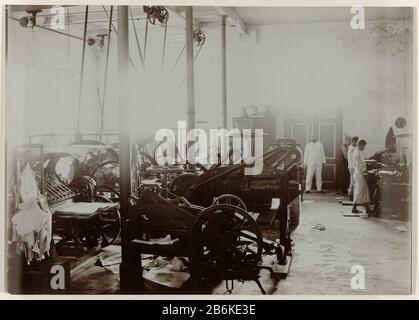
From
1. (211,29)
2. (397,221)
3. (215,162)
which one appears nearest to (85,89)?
(215,162)

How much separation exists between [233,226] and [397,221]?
113 cm

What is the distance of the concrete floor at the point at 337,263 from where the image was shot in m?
2.83

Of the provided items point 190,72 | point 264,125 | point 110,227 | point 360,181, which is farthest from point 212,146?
point 110,227

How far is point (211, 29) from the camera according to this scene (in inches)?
155

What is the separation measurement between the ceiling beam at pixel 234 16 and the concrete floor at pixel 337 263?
1.49m

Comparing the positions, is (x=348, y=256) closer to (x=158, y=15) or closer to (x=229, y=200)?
(x=229, y=200)

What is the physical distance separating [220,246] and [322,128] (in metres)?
1.14

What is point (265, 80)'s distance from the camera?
10.7ft

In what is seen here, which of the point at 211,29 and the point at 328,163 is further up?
the point at 211,29

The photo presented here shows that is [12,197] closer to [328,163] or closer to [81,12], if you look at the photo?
[81,12]

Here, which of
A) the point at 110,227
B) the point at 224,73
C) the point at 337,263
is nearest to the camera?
the point at 337,263

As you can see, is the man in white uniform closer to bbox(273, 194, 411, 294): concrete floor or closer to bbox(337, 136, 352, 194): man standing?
bbox(337, 136, 352, 194): man standing
